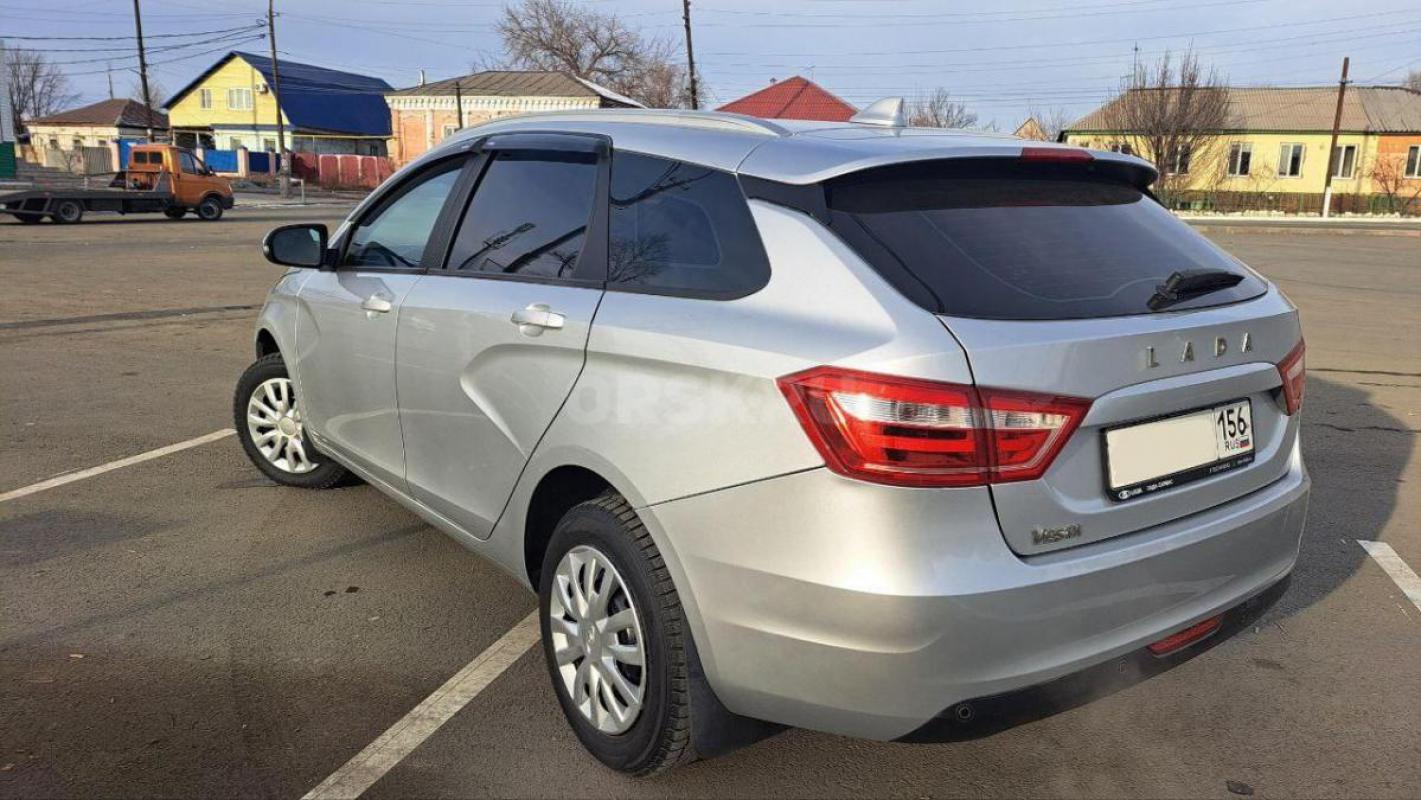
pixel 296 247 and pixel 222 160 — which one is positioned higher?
pixel 222 160

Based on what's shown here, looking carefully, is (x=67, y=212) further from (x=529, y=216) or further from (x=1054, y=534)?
(x=1054, y=534)

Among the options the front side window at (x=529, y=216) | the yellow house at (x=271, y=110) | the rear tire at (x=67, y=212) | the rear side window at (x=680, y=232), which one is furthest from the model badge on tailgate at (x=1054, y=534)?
the yellow house at (x=271, y=110)

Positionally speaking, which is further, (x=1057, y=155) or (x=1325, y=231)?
(x=1325, y=231)

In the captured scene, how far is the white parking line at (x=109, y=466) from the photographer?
498 cm

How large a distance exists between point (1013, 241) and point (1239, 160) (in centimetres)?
6301

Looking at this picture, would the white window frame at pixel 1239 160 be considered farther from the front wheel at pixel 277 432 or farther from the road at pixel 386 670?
the front wheel at pixel 277 432

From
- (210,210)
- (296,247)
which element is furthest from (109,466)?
(210,210)

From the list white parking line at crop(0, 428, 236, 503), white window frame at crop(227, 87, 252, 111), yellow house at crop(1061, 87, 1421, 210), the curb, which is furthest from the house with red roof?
white parking line at crop(0, 428, 236, 503)

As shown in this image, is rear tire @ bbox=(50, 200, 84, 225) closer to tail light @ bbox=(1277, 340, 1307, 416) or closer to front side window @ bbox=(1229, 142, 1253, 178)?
tail light @ bbox=(1277, 340, 1307, 416)

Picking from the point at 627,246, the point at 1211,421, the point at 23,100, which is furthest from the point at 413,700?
the point at 23,100

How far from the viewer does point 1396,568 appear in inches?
166

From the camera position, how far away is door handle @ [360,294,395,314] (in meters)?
3.60

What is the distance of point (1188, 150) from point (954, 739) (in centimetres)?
5259

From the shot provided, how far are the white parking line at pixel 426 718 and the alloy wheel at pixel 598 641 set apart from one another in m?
0.46
